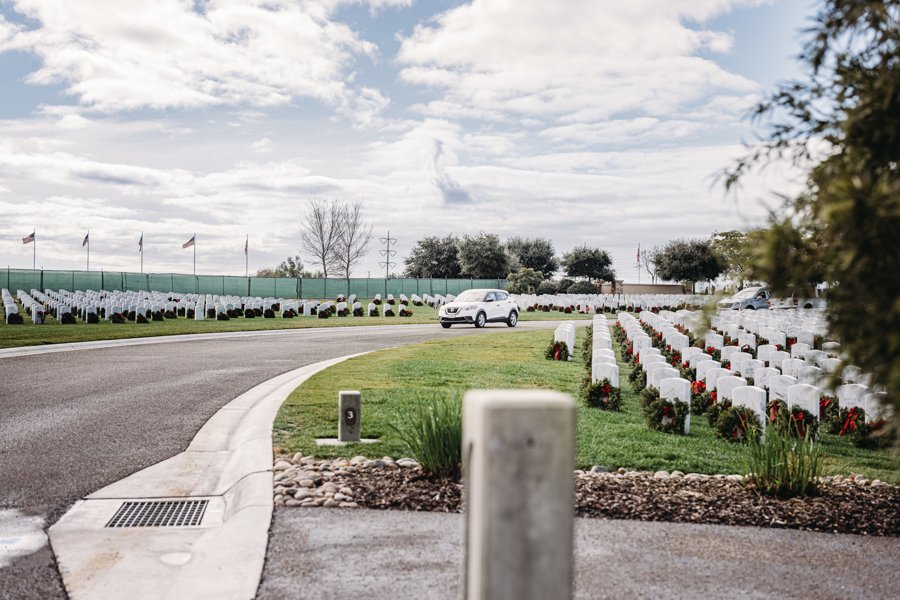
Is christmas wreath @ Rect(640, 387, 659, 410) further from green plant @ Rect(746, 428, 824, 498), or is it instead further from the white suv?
the white suv

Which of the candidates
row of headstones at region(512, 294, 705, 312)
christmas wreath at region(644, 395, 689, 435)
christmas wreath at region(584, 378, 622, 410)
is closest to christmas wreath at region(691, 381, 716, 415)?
christmas wreath at region(584, 378, 622, 410)

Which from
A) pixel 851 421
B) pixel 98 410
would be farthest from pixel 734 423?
pixel 98 410

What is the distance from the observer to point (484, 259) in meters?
72.5

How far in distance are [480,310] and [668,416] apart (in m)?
19.4

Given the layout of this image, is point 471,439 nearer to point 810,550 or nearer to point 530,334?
point 810,550

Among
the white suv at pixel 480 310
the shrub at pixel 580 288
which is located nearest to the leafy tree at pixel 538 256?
the shrub at pixel 580 288

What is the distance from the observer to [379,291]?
6744 cm

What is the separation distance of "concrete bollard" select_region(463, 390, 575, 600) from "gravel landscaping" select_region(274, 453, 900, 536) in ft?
10.3

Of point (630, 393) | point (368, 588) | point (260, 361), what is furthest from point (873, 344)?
point (260, 361)

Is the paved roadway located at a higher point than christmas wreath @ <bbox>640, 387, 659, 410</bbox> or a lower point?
lower

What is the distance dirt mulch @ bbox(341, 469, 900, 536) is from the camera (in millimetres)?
5020

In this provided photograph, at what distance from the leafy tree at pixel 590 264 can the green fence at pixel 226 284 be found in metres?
10.4

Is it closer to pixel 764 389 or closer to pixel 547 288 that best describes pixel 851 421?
pixel 764 389

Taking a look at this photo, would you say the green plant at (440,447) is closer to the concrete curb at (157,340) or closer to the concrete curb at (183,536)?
the concrete curb at (183,536)
